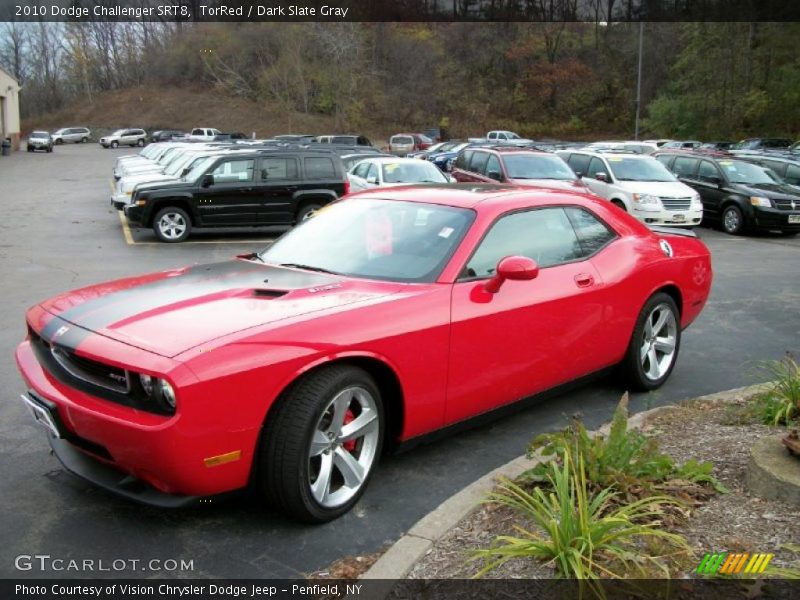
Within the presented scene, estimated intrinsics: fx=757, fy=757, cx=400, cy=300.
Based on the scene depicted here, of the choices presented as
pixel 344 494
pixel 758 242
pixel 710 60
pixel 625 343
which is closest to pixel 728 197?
pixel 758 242

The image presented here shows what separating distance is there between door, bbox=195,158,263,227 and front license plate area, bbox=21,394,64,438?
11325 millimetres

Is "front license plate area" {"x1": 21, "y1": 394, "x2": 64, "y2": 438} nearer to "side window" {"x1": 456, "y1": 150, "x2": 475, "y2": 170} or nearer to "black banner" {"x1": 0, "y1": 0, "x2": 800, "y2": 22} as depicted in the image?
"side window" {"x1": 456, "y1": 150, "x2": 475, "y2": 170}

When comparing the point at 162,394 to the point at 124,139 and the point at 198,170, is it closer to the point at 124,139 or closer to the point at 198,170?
the point at 198,170

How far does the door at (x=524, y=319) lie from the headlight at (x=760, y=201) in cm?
1301

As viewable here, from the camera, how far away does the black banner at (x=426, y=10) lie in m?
52.1

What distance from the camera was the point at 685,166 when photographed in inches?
745

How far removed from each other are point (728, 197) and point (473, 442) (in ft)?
48.1

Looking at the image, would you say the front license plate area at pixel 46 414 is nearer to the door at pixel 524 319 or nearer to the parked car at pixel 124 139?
the door at pixel 524 319

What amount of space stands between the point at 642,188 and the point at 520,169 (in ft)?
8.60

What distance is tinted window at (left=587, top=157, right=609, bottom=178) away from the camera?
17.2 m

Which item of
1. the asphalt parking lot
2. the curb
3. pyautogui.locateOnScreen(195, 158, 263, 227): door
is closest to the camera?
the curb

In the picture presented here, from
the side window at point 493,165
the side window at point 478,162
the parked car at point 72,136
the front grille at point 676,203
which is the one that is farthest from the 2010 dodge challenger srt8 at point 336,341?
the parked car at point 72,136

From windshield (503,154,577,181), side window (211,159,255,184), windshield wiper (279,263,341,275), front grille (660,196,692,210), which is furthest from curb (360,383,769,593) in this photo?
front grille (660,196,692,210)

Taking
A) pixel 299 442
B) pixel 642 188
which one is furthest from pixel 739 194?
pixel 299 442
